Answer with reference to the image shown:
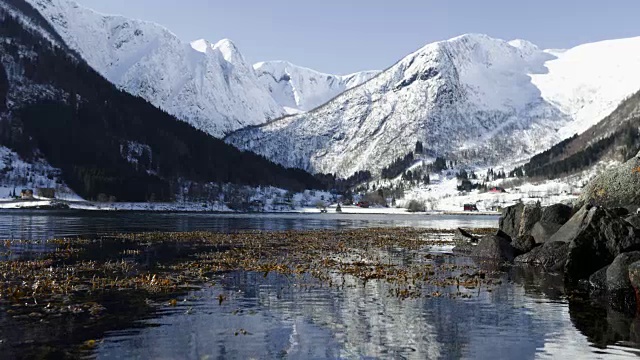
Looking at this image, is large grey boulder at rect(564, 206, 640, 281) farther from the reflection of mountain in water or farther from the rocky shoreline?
the reflection of mountain in water

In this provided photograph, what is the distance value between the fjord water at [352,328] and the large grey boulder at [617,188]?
84.9 ft

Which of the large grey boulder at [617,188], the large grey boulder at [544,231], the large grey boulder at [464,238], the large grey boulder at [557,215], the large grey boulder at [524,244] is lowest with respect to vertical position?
the large grey boulder at [464,238]

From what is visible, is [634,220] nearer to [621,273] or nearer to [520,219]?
[621,273]

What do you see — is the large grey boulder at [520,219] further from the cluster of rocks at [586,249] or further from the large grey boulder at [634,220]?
the large grey boulder at [634,220]

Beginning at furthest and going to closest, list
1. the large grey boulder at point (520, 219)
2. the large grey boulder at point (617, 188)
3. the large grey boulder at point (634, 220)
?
1. the large grey boulder at point (520, 219)
2. the large grey boulder at point (617, 188)
3. the large grey boulder at point (634, 220)

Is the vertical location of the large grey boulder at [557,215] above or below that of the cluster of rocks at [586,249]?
above

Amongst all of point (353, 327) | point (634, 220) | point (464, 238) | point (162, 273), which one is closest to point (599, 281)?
point (634, 220)

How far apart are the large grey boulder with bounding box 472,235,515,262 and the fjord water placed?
70.0ft

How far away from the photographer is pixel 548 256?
4834 cm

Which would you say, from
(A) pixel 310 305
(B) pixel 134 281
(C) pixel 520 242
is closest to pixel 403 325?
(A) pixel 310 305

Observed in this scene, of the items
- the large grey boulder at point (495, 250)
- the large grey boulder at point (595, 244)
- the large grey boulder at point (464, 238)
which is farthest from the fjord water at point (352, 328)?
the large grey boulder at point (464, 238)

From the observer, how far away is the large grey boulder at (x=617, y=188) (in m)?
53.2

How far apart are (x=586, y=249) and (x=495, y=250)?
17217mm

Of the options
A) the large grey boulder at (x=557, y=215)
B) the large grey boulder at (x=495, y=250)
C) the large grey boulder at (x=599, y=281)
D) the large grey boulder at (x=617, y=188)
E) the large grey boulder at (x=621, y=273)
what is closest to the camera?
the large grey boulder at (x=621, y=273)
